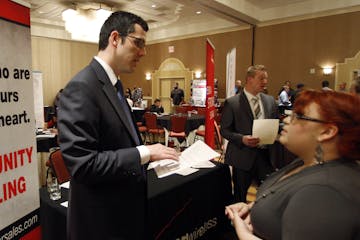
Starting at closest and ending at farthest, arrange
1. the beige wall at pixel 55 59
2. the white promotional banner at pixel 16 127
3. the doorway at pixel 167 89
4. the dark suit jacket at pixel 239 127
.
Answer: the white promotional banner at pixel 16 127, the dark suit jacket at pixel 239 127, the beige wall at pixel 55 59, the doorway at pixel 167 89

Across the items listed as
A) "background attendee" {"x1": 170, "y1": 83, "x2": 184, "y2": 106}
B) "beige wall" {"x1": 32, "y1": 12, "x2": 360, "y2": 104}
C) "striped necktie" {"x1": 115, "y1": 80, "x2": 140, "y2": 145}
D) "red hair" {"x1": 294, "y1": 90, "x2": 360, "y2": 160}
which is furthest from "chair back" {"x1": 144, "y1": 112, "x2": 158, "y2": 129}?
"red hair" {"x1": 294, "y1": 90, "x2": 360, "y2": 160}

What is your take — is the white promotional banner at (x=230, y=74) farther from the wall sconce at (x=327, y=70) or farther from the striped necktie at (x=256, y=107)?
the wall sconce at (x=327, y=70)

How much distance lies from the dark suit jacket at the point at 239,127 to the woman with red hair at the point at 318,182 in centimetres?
125

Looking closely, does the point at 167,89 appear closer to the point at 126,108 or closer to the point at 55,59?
the point at 55,59

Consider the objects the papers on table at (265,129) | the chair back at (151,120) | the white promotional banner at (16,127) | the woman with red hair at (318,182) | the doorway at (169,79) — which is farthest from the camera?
the doorway at (169,79)

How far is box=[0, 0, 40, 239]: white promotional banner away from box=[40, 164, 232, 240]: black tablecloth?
0.50 meters

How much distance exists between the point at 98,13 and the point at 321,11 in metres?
7.22

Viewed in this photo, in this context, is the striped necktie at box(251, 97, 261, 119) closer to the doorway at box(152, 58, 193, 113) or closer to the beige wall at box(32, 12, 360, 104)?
the beige wall at box(32, 12, 360, 104)

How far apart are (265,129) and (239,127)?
1.34 ft

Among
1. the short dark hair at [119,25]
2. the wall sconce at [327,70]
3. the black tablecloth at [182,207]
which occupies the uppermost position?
the wall sconce at [327,70]

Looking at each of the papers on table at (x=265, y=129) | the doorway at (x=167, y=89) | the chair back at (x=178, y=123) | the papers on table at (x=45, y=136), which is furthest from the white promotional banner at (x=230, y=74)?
the doorway at (x=167, y=89)

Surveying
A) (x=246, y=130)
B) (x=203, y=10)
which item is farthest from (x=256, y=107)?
(x=203, y=10)

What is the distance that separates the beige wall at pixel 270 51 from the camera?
886 centimetres

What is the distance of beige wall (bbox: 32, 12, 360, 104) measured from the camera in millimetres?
8859
